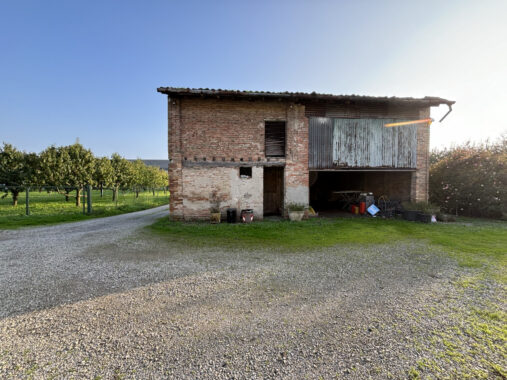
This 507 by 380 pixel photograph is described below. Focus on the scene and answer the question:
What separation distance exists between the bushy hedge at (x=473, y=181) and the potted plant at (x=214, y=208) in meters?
12.2

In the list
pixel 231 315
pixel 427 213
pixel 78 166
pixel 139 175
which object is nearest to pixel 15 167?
pixel 78 166

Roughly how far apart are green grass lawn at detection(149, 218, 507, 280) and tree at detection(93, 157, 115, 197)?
1538cm

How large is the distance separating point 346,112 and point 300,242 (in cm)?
721

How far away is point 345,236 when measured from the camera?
671cm

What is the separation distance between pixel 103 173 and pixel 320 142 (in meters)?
20.1

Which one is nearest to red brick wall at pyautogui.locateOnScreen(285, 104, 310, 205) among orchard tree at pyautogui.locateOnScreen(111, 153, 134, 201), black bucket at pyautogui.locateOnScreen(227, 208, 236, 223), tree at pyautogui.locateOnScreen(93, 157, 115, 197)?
black bucket at pyautogui.locateOnScreen(227, 208, 236, 223)

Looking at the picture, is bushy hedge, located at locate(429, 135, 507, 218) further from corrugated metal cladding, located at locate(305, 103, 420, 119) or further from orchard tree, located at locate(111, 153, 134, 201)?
orchard tree, located at locate(111, 153, 134, 201)

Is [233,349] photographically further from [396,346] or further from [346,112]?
[346,112]

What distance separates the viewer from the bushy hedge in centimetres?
998

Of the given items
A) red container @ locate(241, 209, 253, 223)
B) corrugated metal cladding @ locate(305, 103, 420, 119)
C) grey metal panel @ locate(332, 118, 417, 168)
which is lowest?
red container @ locate(241, 209, 253, 223)

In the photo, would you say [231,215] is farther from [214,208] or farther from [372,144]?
[372,144]

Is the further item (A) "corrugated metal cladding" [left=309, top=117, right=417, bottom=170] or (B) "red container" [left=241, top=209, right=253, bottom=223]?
(A) "corrugated metal cladding" [left=309, top=117, right=417, bottom=170]

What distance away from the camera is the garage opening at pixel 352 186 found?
11469 mm

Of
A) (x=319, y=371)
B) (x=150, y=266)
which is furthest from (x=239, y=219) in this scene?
(x=319, y=371)
